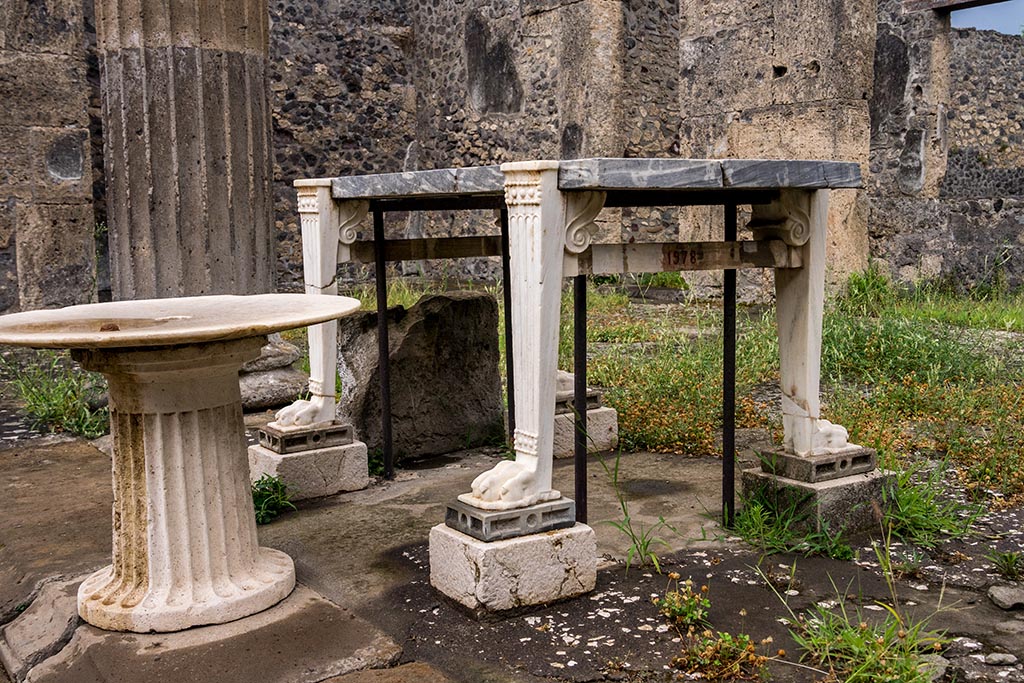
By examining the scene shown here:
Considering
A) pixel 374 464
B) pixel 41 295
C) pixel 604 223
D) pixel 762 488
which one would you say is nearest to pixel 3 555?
pixel 374 464

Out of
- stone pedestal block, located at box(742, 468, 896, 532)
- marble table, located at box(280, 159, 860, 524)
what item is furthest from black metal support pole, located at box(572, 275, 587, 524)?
stone pedestal block, located at box(742, 468, 896, 532)

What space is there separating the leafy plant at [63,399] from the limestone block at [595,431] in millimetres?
2447

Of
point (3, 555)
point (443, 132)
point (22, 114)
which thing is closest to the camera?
point (3, 555)

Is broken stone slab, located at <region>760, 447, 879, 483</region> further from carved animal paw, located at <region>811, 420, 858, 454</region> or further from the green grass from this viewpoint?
the green grass

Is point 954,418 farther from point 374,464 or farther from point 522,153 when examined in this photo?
point 522,153

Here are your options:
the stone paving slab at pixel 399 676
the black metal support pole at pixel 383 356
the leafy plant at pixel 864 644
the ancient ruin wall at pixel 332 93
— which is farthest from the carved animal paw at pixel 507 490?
the ancient ruin wall at pixel 332 93

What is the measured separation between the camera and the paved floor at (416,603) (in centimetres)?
267

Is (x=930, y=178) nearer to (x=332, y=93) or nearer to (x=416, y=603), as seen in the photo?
(x=332, y=93)

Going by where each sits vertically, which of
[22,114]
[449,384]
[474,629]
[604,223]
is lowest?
[474,629]

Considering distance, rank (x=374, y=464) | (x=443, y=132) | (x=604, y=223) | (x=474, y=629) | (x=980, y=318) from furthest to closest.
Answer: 1. (x=443, y=132)
2. (x=604, y=223)
3. (x=980, y=318)
4. (x=374, y=464)
5. (x=474, y=629)

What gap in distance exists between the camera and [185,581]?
3010 mm

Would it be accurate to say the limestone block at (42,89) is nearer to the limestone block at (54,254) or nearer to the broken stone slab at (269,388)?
the limestone block at (54,254)

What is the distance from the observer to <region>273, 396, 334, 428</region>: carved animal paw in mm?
4199

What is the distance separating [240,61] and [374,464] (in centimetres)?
219
